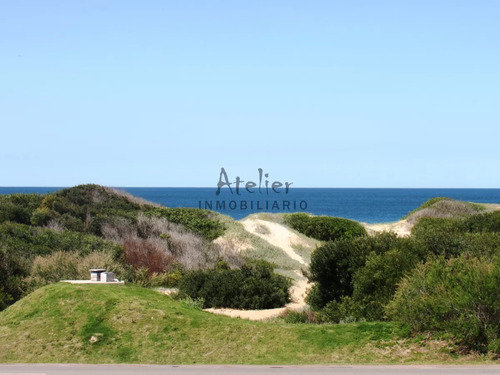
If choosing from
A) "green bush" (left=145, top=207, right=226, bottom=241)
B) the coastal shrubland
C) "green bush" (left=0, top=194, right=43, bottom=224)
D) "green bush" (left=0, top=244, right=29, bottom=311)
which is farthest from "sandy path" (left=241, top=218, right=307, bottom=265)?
"green bush" (left=0, top=244, right=29, bottom=311)

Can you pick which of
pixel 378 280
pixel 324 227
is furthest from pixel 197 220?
pixel 378 280

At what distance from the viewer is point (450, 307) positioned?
1373 centimetres

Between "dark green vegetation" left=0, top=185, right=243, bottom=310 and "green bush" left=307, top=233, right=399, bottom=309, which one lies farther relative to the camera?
"dark green vegetation" left=0, top=185, right=243, bottom=310

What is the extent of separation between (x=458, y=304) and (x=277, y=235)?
100 feet

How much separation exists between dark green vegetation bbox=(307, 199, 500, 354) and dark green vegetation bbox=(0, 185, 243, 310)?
23.4 feet

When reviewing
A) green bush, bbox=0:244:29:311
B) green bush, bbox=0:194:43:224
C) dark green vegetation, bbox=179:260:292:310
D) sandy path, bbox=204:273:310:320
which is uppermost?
green bush, bbox=0:194:43:224

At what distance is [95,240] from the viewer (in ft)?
93.9

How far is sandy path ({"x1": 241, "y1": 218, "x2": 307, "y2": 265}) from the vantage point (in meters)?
41.4

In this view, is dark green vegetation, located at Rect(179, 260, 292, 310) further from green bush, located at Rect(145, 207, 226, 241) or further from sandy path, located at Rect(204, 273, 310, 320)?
green bush, located at Rect(145, 207, 226, 241)

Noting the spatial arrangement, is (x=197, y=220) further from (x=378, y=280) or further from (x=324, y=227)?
(x=378, y=280)

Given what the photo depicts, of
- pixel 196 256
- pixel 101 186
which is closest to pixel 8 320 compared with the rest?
pixel 196 256

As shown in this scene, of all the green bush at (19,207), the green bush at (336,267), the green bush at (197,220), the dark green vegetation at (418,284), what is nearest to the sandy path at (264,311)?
the green bush at (336,267)

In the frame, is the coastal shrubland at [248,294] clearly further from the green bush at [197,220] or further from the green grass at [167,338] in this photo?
the green bush at [197,220]

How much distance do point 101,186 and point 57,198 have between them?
784 centimetres
